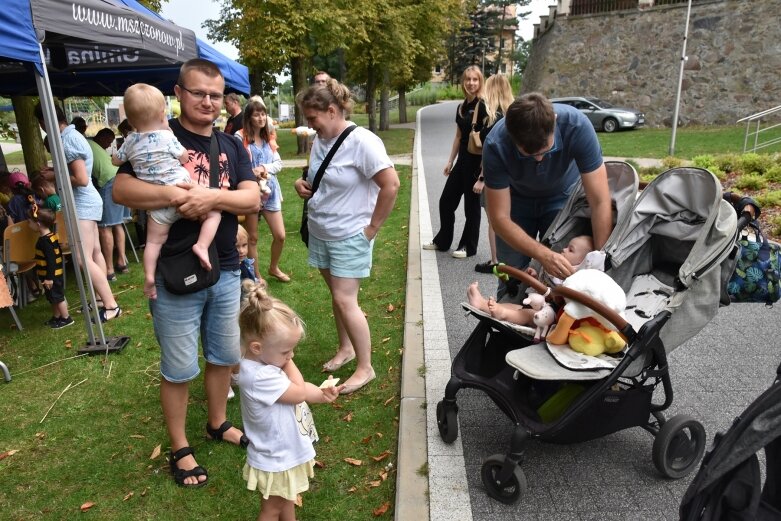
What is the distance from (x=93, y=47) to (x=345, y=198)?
175 inches

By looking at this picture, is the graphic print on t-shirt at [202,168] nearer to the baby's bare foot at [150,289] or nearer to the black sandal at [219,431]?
the baby's bare foot at [150,289]

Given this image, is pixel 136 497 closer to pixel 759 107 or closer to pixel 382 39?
pixel 382 39

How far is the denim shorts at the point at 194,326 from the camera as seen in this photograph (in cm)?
272

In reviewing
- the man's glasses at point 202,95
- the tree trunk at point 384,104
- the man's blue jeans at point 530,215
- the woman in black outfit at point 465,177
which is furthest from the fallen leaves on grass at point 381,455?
the tree trunk at point 384,104

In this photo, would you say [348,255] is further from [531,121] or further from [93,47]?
[93,47]

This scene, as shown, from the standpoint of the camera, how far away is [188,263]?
264 centimetres

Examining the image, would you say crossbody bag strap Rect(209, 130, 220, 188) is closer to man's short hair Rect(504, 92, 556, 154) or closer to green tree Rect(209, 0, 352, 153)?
man's short hair Rect(504, 92, 556, 154)

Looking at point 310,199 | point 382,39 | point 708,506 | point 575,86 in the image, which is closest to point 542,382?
point 708,506

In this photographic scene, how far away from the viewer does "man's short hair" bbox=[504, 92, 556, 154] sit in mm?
2795

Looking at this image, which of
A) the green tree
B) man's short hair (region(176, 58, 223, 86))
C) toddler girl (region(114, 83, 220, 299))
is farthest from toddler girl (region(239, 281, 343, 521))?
the green tree

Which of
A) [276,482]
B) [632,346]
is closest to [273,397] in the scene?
[276,482]

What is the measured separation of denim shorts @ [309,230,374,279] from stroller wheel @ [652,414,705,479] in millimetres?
1862

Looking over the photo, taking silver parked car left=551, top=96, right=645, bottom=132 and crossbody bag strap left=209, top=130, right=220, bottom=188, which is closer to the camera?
crossbody bag strap left=209, top=130, right=220, bottom=188

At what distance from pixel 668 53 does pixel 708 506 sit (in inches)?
1024
